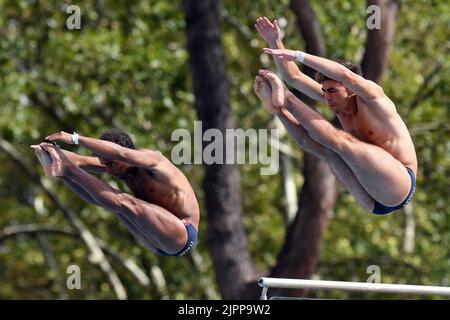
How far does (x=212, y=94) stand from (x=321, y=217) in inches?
88.7

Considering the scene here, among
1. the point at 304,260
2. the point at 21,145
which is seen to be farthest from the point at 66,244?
the point at 304,260

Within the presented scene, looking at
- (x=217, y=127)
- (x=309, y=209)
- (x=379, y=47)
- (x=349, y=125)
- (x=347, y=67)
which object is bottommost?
(x=309, y=209)

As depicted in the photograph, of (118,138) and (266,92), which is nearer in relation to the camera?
(266,92)

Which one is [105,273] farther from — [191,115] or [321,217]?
[321,217]

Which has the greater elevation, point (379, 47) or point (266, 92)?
point (379, 47)

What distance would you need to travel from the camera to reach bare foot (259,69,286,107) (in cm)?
988

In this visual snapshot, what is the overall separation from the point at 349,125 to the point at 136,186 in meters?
Answer: 1.94

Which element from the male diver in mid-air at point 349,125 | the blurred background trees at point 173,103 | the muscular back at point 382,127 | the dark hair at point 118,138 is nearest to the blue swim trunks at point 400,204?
the male diver in mid-air at point 349,125

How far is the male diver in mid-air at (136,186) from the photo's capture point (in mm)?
10117

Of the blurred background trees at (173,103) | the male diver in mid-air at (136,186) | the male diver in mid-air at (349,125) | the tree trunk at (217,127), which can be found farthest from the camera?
the blurred background trees at (173,103)

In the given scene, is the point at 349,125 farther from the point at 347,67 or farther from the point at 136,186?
the point at 136,186

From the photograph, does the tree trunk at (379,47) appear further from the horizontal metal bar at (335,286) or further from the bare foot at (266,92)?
the horizontal metal bar at (335,286)

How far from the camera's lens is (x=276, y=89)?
993 centimetres

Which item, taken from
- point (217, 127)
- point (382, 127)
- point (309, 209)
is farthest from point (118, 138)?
point (309, 209)
